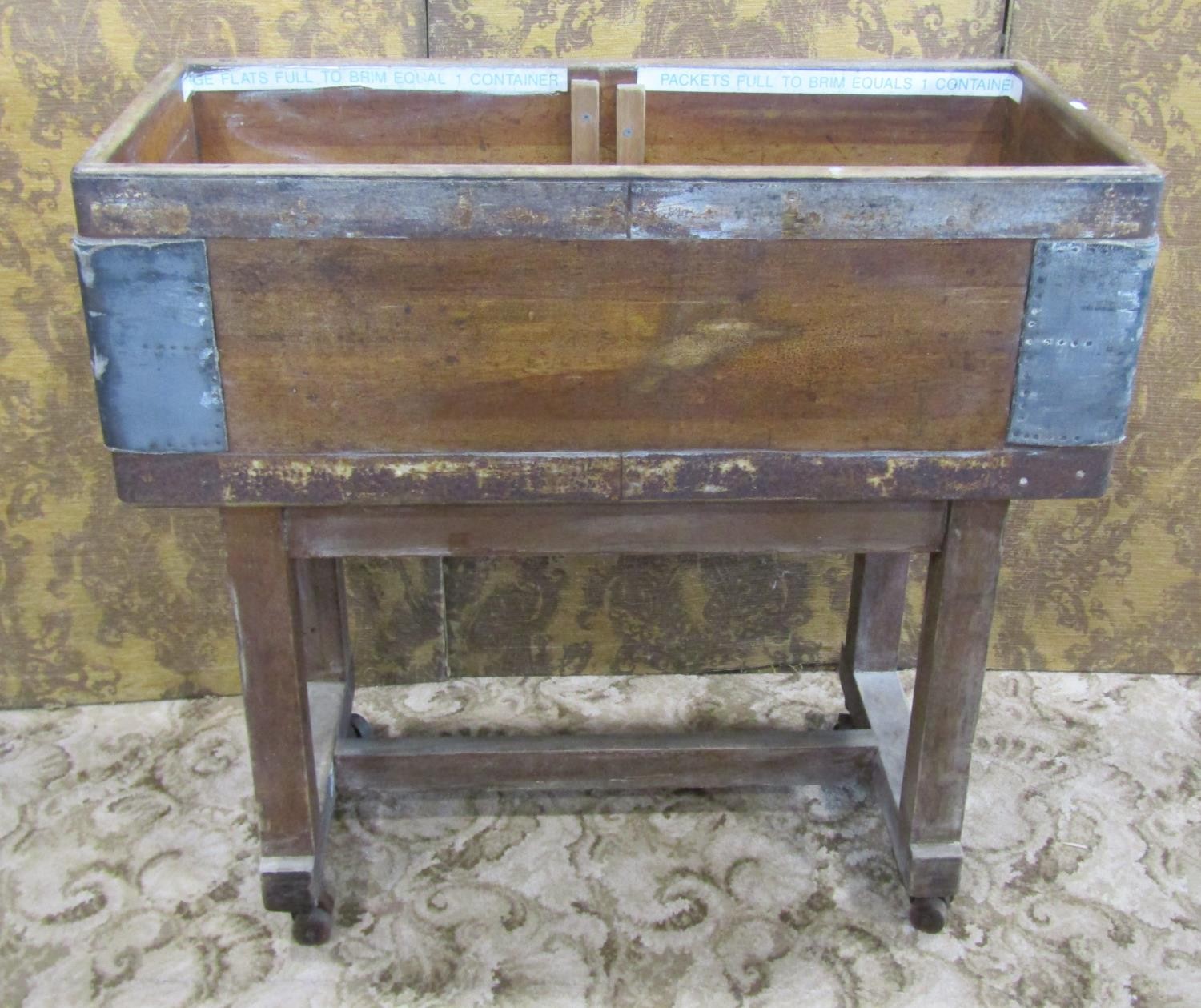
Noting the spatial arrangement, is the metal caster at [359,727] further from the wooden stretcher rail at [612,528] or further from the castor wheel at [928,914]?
the castor wheel at [928,914]

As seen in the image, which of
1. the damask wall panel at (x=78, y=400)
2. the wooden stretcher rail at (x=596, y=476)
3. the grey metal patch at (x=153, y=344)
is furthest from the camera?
the damask wall panel at (x=78, y=400)

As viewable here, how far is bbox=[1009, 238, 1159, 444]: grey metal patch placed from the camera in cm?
142

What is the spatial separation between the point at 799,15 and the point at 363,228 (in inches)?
Result: 36.4

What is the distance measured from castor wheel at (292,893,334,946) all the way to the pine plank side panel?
68 centimetres

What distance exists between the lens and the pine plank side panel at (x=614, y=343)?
141 cm

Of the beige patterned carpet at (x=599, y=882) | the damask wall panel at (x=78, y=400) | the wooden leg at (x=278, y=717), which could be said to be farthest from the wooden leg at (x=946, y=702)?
the damask wall panel at (x=78, y=400)

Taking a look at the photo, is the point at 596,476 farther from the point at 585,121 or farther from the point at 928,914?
the point at 928,914

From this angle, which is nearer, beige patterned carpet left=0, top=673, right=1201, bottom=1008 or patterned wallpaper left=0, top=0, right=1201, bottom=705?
beige patterned carpet left=0, top=673, right=1201, bottom=1008

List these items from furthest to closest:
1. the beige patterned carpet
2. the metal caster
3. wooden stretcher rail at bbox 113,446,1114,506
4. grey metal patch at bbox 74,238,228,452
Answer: the metal caster < the beige patterned carpet < wooden stretcher rail at bbox 113,446,1114,506 < grey metal patch at bbox 74,238,228,452

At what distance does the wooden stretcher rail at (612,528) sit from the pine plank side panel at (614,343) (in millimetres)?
116

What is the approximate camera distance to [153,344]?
4.65 ft

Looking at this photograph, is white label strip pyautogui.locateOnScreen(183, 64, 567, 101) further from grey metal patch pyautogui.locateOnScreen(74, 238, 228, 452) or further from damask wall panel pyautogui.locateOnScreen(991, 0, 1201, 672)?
damask wall panel pyautogui.locateOnScreen(991, 0, 1201, 672)

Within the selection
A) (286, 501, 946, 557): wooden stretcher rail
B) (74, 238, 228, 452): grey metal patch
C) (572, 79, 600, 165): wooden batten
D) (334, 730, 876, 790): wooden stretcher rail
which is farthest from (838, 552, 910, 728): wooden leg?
(74, 238, 228, 452): grey metal patch

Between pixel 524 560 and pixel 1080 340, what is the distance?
1.09 meters
